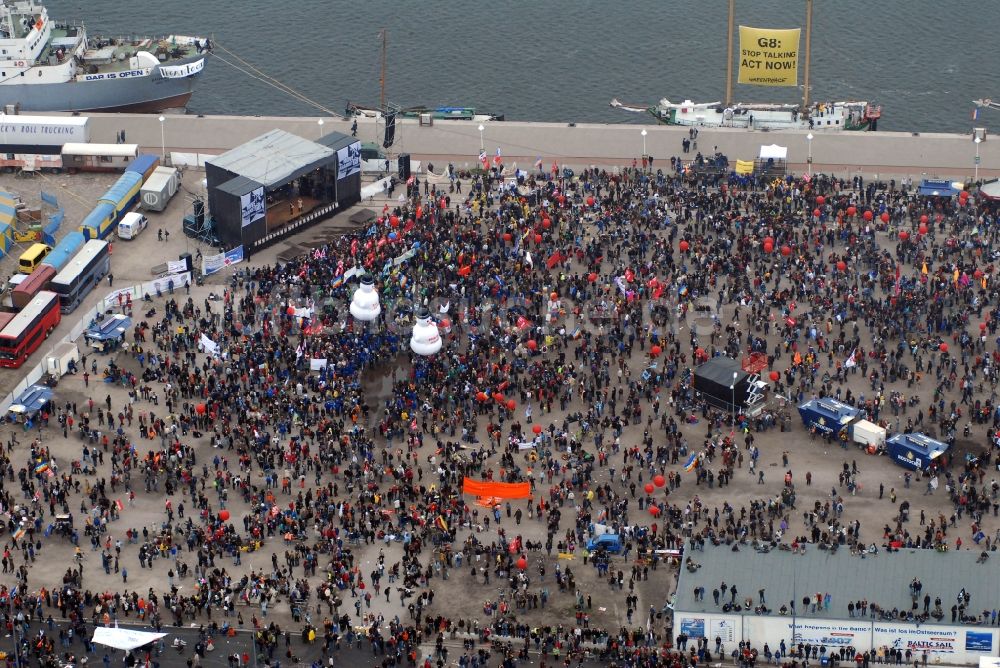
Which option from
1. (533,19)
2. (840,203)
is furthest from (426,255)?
(533,19)

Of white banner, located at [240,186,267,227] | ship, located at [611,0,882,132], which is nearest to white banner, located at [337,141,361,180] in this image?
white banner, located at [240,186,267,227]

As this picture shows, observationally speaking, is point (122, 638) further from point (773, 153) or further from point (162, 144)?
point (773, 153)

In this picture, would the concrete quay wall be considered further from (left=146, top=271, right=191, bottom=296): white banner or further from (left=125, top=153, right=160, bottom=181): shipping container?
(left=146, top=271, right=191, bottom=296): white banner

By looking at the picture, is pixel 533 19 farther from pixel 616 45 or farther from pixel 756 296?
pixel 756 296

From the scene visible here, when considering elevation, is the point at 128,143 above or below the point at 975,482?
above

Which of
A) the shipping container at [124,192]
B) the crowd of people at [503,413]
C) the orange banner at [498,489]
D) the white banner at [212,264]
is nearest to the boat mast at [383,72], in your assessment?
the crowd of people at [503,413]

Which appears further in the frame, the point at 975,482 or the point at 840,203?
the point at 840,203
